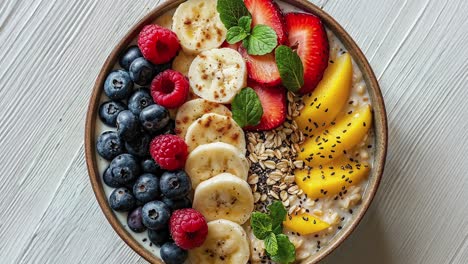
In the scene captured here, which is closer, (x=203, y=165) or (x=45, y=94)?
(x=203, y=165)

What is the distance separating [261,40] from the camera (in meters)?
1.67

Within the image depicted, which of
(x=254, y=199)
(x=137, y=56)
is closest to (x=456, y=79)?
(x=254, y=199)

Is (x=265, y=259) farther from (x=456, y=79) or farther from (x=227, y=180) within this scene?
(x=456, y=79)

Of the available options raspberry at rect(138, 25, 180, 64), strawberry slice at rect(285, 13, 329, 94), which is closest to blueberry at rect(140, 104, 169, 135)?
raspberry at rect(138, 25, 180, 64)

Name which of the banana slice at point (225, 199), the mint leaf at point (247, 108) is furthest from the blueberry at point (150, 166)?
the mint leaf at point (247, 108)

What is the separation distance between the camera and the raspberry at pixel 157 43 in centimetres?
165

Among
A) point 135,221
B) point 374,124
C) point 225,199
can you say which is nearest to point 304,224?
point 225,199

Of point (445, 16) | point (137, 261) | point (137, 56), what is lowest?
point (137, 261)

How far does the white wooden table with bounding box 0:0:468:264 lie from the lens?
6.32ft

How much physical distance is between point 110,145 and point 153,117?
0.14 metres

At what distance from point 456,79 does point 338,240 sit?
597 millimetres

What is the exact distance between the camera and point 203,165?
5.60ft

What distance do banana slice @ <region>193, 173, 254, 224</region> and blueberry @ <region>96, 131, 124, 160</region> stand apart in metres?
0.22

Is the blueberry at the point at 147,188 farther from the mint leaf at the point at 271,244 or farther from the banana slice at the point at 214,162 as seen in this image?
the mint leaf at the point at 271,244
